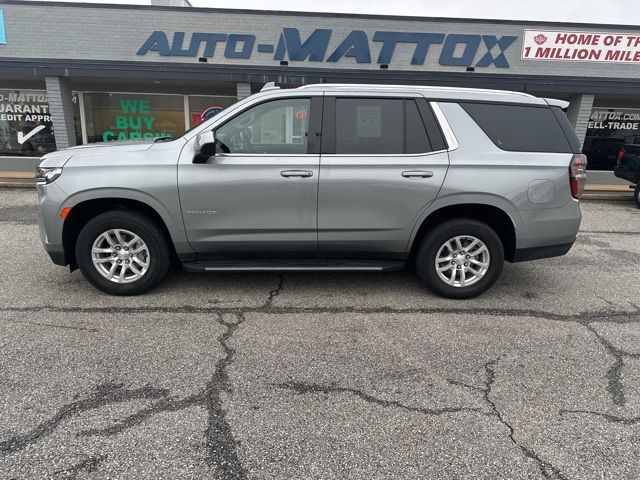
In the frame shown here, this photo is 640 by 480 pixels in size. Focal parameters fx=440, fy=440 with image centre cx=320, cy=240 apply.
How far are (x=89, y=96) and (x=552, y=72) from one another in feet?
42.2

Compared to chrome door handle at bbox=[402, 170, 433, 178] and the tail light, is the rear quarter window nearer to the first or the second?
the tail light

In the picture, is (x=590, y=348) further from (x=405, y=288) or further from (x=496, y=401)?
Result: (x=405, y=288)

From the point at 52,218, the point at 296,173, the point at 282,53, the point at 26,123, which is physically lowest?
the point at 52,218

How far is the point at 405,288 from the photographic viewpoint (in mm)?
4723

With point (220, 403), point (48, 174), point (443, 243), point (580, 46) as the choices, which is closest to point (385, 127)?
point (443, 243)

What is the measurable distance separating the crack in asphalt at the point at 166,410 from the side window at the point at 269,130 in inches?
79.5

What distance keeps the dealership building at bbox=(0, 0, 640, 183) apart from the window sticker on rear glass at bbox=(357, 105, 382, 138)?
7636mm

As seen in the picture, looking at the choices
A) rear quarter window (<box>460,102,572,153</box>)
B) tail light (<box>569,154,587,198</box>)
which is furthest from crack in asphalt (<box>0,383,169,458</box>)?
tail light (<box>569,154,587,198</box>)

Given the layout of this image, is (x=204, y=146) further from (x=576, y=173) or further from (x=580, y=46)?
(x=580, y=46)

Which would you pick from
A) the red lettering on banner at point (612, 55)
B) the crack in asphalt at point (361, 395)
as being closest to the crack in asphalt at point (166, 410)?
the crack in asphalt at point (361, 395)

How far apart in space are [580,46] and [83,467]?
13.8 meters

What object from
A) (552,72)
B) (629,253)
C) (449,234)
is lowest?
(629,253)

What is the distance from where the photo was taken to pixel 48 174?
13.2 feet

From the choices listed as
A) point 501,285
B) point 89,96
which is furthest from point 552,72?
point 89,96
